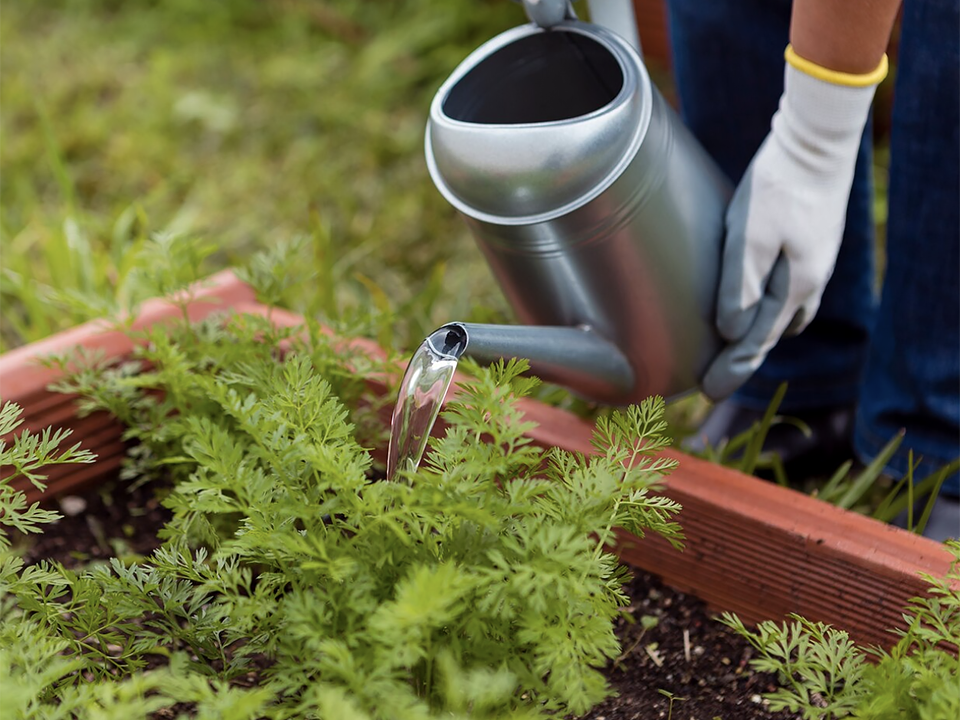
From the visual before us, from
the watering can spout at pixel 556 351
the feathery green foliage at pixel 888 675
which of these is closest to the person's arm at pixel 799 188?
the watering can spout at pixel 556 351

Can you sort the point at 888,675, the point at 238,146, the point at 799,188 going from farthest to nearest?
the point at 238,146 → the point at 799,188 → the point at 888,675

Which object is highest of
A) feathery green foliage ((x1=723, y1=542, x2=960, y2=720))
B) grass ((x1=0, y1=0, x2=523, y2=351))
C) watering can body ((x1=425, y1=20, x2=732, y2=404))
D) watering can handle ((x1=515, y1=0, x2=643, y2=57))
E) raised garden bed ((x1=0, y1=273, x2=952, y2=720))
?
watering can handle ((x1=515, y1=0, x2=643, y2=57))

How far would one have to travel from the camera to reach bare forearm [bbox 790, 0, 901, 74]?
100 centimetres

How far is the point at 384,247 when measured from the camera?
2.15m

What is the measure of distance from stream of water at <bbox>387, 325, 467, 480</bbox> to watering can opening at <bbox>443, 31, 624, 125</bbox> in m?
0.33

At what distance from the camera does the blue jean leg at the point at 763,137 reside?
53.5 inches

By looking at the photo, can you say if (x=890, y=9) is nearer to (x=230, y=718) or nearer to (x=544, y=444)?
(x=544, y=444)

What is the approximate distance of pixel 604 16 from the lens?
1.14 metres

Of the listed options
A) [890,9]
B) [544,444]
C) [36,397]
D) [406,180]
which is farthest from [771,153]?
[406,180]

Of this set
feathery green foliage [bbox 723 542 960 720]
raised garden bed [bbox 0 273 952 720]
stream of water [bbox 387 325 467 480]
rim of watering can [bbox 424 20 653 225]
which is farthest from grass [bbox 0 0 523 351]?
feathery green foliage [bbox 723 542 960 720]

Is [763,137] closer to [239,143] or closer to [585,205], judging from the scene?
[585,205]

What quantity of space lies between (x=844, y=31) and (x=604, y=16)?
0.91 feet

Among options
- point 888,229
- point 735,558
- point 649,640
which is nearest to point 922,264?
point 888,229

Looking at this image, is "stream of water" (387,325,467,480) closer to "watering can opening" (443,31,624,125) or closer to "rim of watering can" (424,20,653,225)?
"rim of watering can" (424,20,653,225)
